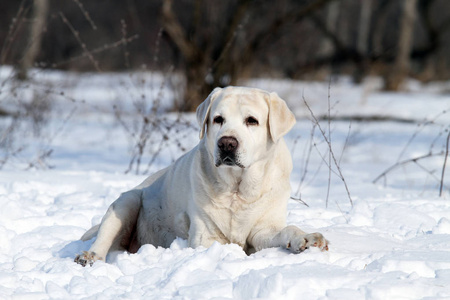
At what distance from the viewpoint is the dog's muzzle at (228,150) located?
3.42 meters

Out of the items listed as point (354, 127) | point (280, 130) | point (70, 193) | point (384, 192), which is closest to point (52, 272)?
point (280, 130)

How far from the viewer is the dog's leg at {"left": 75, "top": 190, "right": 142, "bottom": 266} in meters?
3.67

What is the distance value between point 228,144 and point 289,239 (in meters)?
0.65

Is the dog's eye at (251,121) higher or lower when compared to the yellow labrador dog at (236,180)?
higher

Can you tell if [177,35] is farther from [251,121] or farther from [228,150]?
[228,150]

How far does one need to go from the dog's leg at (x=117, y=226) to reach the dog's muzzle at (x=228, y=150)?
36.0 inches

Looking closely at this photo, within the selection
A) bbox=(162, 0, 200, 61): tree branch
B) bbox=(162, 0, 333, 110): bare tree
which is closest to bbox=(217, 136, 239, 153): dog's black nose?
bbox=(162, 0, 333, 110): bare tree

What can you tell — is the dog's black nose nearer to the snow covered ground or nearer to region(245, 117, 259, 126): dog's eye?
region(245, 117, 259, 126): dog's eye

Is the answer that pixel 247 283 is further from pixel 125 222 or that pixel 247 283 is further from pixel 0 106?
pixel 0 106

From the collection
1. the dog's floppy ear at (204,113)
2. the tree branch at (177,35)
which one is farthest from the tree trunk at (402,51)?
the dog's floppy ear at (204,113)

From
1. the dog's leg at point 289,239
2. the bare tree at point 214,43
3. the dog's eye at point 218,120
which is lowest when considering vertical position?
the dog's leg at point 289,239

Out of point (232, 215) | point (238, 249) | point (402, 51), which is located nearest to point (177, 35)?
point (232, 215)

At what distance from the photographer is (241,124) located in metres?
3.57

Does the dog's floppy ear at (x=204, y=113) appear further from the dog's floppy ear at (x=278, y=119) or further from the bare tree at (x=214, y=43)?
the bare tree at (x=214, y=43)
